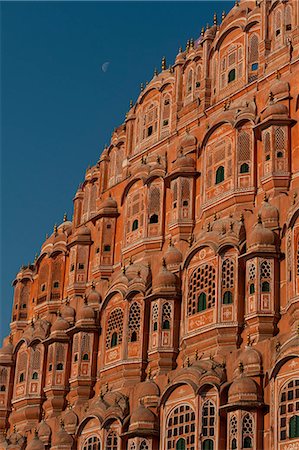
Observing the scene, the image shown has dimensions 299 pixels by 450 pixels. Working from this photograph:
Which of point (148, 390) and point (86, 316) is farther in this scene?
point (86, 316)

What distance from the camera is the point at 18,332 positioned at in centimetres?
4941

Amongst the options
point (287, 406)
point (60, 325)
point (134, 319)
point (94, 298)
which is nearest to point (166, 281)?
point (134, 319)

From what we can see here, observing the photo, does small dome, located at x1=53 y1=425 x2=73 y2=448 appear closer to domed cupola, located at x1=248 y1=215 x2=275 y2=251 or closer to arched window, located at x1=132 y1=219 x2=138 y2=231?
arched window, located at x1=132 y1=219 x2=138 y2=231

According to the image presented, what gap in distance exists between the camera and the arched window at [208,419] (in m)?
32.2

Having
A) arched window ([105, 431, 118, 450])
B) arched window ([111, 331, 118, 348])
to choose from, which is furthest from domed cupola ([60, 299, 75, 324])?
arched window ([105, 431, 118, 450])

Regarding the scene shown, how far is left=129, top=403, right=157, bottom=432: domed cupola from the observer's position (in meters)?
34.3

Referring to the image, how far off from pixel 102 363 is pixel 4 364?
810cm

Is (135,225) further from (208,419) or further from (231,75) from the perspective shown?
(208,419)

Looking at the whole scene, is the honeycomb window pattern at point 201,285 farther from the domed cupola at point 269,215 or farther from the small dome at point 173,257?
the domed cupola at point 269,215

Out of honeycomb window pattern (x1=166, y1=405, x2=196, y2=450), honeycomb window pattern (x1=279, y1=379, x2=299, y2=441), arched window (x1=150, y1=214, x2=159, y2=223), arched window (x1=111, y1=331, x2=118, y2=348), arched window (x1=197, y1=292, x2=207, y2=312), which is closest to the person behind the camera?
honeycomb window pattern (x1=279, y1=379, x2=299, y2=441)

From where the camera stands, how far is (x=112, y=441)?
36.3 m

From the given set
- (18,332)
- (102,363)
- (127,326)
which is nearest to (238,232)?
(127,326)

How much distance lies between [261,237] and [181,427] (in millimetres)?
6582

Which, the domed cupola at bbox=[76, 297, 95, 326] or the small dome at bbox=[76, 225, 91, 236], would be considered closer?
the domed cupola at bbox=[76, 297, 95, 326]
